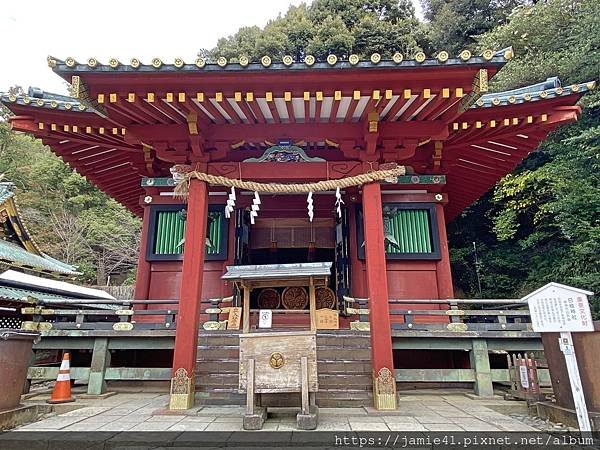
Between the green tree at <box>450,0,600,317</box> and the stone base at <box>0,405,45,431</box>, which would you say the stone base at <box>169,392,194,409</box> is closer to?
the stone base at <box>0,405,45,431</box>

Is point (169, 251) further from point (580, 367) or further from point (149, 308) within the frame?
point (580, 367)

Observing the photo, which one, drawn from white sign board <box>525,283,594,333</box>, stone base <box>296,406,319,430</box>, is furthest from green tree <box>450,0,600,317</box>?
stone base <box>296,406,319,430</box>

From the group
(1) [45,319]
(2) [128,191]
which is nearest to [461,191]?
(2) [128,191]

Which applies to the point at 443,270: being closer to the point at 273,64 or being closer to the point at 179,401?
the point at 273,64

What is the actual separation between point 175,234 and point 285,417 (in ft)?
15.3

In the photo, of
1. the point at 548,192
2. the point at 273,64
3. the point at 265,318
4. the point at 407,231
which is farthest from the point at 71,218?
the point at 548,192

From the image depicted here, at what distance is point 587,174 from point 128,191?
12.2m

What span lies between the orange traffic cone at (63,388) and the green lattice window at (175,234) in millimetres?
2523

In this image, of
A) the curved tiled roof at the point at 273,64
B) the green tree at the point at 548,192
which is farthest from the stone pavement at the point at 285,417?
the green tree at the point at 548,192

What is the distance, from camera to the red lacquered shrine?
4.80 m

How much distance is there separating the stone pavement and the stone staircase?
0.71 feet

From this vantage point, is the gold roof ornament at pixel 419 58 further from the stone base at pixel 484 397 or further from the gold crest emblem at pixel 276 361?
the stone base at pixel 484 397

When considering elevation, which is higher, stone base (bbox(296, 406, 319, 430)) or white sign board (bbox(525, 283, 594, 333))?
white sign board (bbox(525, 283, 594, 333))

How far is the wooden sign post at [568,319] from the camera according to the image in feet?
11.9
